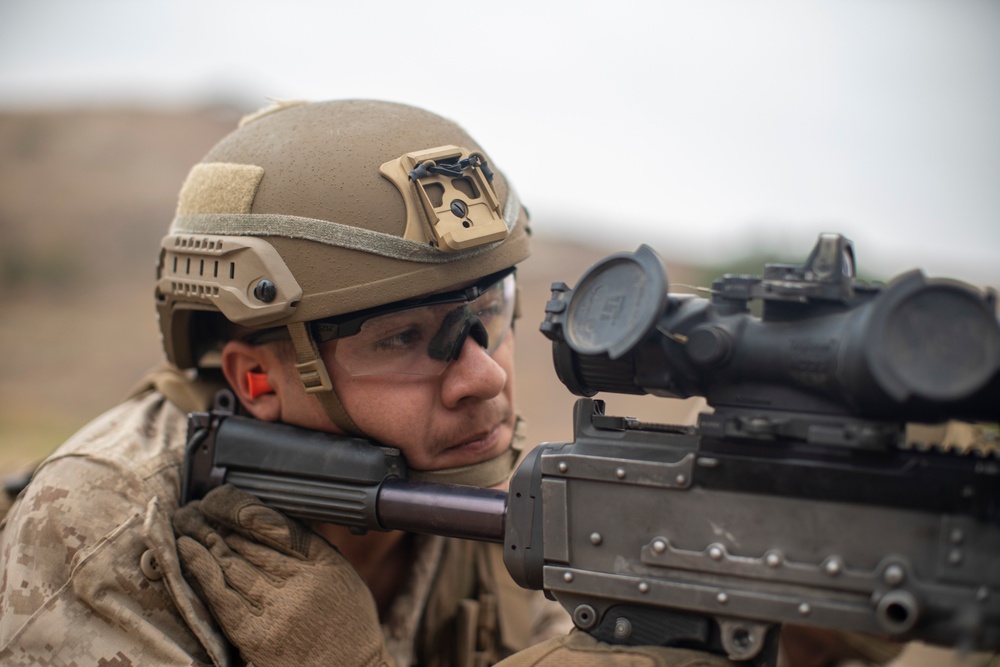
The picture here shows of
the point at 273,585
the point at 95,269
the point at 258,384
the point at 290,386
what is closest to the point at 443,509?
the point at 273,585

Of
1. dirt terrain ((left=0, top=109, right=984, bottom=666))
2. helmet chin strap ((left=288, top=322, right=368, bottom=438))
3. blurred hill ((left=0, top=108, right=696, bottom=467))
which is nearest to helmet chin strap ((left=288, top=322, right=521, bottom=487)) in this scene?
helmet chin strap ((left=288, top=322, right=368, bottom=438))

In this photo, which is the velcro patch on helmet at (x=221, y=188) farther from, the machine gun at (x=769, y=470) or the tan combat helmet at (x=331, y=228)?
the machine gun at (x=769, y=470)

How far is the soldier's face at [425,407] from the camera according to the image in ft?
9.98

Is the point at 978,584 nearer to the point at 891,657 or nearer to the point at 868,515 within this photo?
the point at 868,515

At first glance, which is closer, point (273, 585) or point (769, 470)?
point (769, 470)

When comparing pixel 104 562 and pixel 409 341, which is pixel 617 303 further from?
pixel 104 562

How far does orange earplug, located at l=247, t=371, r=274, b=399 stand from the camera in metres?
3.23

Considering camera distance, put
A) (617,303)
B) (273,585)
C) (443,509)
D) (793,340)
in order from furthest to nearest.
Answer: (273,585)
(443,509)
(617,303)
(793,340)

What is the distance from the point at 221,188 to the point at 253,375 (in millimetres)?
637

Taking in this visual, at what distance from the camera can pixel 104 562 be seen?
276 centimetres

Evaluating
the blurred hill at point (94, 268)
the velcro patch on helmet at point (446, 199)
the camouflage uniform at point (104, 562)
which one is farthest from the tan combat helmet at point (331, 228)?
the blurred hill at point (94, 268)

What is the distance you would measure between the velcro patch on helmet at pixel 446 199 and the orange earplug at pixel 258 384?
733 mm

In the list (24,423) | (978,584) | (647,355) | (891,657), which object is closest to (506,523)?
(647,355)

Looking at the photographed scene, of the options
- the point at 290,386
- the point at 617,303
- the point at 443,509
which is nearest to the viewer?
the point at 617,303
